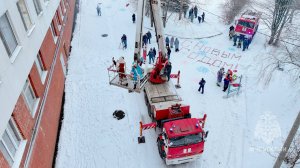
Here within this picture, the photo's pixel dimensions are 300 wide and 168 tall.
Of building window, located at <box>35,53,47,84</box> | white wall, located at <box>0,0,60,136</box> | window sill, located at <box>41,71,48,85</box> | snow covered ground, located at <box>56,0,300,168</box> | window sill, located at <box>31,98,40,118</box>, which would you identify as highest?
white wall, located at <box>0,0,60,136</box>

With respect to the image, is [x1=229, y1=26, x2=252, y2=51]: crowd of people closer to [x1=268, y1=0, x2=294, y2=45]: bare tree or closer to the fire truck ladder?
[x1=268, y1=0, x2=294, y2=45]: bare tree

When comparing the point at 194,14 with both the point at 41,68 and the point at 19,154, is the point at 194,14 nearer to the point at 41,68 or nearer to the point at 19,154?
the point at 41,68

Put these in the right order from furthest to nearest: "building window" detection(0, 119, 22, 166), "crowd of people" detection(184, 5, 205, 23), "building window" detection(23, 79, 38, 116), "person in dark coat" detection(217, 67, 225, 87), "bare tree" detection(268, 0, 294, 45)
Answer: "crowd of people" detection(184, 5, 205, 23), "bare tree" detection(268, 0, 294, 45), "person in dark coat" detection(217, 67, 225, 87), "building window" detection(23, 79, 38, 116), "building window" detection(0, 119, 22, 166)

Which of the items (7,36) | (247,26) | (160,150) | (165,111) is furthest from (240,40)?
(7,36)

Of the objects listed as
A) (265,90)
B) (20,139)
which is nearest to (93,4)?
(265,90)

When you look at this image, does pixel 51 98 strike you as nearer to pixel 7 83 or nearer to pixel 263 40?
pixel 7 83

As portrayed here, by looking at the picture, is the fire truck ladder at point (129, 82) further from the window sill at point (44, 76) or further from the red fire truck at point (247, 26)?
the red fire truck at point (247, 26)

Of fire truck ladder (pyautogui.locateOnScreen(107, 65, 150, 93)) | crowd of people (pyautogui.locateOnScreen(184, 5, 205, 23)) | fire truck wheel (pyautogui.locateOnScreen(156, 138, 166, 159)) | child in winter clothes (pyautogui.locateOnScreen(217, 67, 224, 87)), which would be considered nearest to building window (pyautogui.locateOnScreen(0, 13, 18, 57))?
fire truck ladder (pyautogui.locateOnScreen(107, 65, 150, 93))

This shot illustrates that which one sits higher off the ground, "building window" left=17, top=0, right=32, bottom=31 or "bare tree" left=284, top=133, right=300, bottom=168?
"building window" left=17, top=0, right=32, bottom=31
